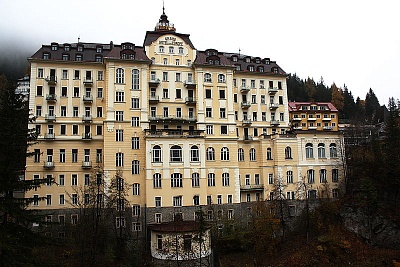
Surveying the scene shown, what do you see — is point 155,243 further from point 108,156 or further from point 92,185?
point 108,156

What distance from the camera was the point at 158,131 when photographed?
4272 centimetres

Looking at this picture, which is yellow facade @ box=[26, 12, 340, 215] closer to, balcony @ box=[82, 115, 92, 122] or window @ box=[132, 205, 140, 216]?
balcony @ box=[82, 115, 92, 122]

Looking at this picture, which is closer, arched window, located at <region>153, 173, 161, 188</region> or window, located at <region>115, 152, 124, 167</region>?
arched window, located at <region>153, 173, 161, 188</region>

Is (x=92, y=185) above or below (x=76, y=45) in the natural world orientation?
below

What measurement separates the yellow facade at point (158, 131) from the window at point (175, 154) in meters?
0.13

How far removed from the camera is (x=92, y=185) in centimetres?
3900

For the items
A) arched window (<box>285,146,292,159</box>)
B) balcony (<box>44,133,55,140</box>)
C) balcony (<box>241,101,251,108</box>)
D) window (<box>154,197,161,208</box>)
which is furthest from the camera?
balcony (<box>241,101,251,108</box>)

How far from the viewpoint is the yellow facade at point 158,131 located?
4244 cm

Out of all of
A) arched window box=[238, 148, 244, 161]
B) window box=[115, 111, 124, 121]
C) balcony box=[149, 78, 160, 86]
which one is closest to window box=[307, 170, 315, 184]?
arched window box=[238, 148, 244, 161]

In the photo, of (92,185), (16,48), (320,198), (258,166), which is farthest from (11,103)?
(16,48)

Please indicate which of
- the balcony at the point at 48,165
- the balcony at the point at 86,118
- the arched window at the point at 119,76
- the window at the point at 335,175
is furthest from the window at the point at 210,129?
the balcony at the point at 48,165

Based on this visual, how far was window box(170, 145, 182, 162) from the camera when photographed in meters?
42.5

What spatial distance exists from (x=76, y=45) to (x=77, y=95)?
28.4 feet

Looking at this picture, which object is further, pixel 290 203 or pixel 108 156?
pixel 290 203
